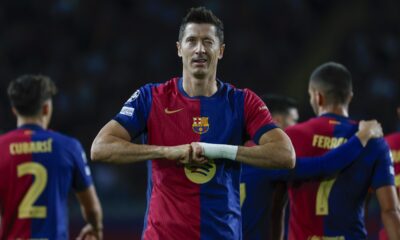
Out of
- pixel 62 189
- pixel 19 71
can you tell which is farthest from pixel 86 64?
pixel 62 189

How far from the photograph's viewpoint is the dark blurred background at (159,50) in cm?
1288

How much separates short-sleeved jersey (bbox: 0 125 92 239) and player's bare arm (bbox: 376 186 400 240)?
6.81 feet

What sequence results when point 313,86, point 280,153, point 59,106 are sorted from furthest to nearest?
point 59,106 → point 313,86 → point 280,153

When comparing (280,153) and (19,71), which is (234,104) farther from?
(19,71)

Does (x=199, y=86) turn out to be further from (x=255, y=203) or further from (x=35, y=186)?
(x=35, y=186)

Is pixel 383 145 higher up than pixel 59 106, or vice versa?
pixel 59 106

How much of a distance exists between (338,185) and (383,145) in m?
0.39

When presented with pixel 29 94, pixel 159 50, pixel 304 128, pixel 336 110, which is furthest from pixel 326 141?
pixel 159 50

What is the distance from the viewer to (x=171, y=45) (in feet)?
46.0

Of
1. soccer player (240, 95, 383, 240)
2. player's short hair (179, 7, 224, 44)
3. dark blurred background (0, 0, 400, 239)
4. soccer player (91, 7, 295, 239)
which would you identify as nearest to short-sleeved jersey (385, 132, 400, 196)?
soccer player (240, 95, 383, 240)

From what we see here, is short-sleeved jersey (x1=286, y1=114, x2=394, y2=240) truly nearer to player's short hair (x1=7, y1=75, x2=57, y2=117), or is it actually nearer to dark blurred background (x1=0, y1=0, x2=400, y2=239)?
player's short hair (x1=7, y1=75, x2=57, y2=117)

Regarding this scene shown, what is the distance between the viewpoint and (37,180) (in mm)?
5344

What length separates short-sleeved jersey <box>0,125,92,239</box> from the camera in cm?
535

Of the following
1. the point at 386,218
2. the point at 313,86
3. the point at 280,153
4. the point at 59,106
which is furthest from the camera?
the point at 59,106
